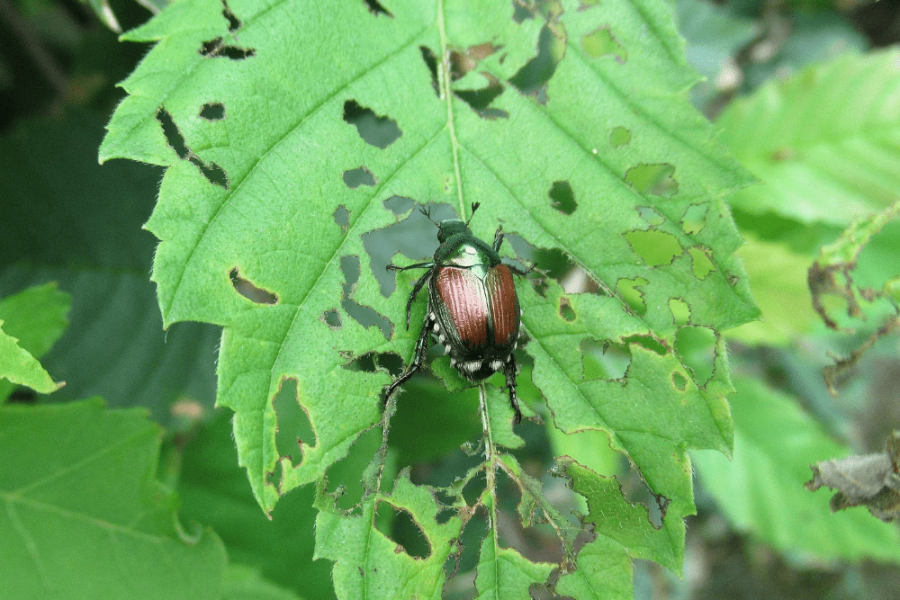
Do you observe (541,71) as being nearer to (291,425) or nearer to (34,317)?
(291,425)

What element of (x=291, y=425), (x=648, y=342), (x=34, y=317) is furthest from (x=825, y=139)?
(x=34, y=317)

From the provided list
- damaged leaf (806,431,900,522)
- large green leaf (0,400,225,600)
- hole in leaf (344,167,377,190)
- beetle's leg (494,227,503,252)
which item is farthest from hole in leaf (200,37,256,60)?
damaged leaf (806,431,900,522)

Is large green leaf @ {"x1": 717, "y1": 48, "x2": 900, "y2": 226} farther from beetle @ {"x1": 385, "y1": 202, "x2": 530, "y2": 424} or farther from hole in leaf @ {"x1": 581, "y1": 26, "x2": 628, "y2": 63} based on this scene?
beetle @ {"x1": 385, "y1": 202, "x2": 530, "y2": 424}

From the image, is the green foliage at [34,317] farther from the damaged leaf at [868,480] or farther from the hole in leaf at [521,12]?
the damaged leaf at [868,480]

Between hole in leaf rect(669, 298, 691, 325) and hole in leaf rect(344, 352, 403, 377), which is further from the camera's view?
hole in leaf rect(669, 298, 691, 325)

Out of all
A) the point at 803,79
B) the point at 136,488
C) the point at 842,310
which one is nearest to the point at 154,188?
the point at 136,488

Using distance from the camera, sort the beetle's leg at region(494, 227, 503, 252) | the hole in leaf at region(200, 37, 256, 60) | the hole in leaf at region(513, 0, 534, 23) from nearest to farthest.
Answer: the hole in leaf at region(200, 37, 256, 60) → the beetle's leg at region(494, 227, 503, 252) → the hole in leaf at region(513, 0, 534, 23)
